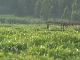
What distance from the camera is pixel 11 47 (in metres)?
17.4

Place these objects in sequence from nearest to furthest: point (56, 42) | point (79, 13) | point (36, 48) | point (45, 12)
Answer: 1. point (36, 48)
2. point (56, 42)
3. point (79, 13)
4. point (45, 12)

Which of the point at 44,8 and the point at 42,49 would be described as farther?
the point at 44,8

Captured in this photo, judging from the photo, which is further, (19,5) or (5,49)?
(19,5)

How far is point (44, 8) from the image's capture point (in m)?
111

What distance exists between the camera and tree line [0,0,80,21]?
107750 millimetres

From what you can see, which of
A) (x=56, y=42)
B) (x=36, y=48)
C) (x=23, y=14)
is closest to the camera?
(x=36, y=48)

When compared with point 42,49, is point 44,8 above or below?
above

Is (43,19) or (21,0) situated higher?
(21,0)

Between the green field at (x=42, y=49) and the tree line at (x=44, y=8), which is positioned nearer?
the green field at (x=42, y=49)

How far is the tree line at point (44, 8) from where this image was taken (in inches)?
4242

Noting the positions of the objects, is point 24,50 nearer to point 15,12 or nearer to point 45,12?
point 45,12

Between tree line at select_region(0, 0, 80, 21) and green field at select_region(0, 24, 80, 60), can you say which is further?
tree line at select_region(0, 0, 80, 21)

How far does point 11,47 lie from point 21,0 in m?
128

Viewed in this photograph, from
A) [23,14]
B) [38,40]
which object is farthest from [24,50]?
[23,14]
